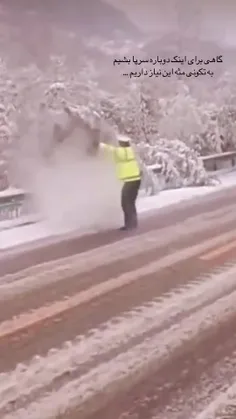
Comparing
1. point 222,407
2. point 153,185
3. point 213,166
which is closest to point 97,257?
point 222,407

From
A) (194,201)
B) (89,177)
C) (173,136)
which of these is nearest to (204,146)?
(173,136)

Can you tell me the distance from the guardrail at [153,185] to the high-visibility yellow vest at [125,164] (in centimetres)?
230

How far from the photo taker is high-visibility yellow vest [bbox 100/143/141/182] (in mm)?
12102

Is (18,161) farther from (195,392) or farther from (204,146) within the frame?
(195,392)

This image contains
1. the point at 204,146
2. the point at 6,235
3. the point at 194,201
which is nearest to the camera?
the point at 6,235

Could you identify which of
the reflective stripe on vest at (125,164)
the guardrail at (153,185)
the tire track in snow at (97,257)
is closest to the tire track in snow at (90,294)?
the tire track in snow at (97,257)

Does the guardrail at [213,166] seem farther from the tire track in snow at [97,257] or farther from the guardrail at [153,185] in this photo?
the tire track in snow at [97,257]

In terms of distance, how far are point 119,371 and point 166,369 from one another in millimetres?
371

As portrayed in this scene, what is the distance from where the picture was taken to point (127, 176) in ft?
40.1

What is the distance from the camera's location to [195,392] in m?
5.11

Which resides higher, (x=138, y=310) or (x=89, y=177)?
(x=89, y=177)

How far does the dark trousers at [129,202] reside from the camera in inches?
485

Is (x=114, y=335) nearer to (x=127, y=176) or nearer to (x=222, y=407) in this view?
(x=222, y=407)

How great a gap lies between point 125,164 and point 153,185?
4.65 meters
